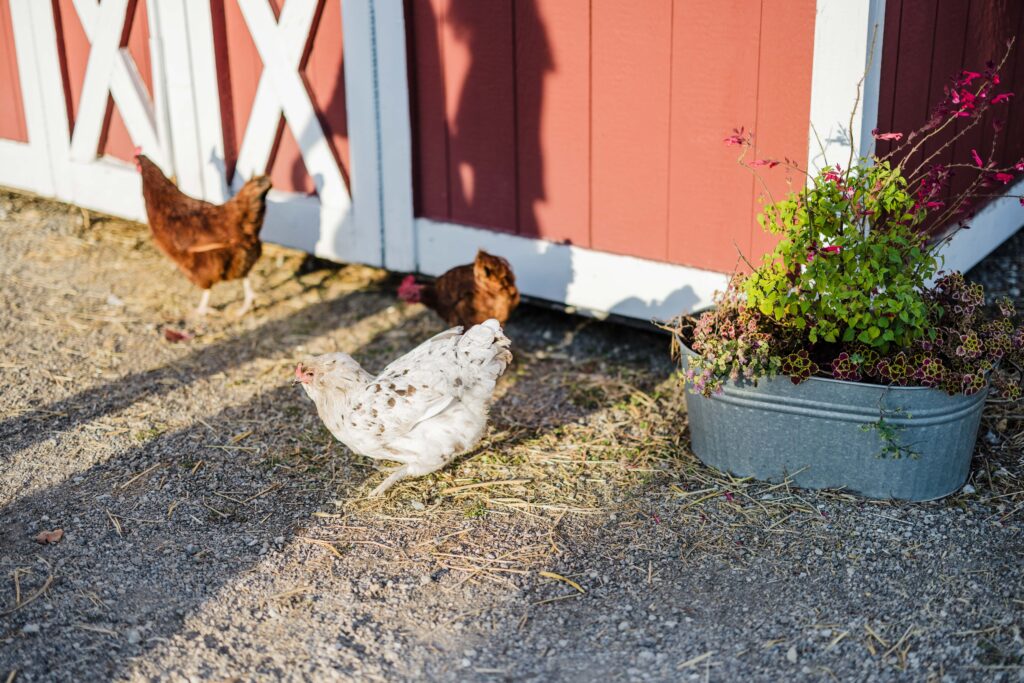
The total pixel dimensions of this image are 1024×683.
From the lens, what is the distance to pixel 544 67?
4.46 metres

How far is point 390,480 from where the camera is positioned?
356 centimetres

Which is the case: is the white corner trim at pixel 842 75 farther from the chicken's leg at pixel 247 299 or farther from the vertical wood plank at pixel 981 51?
the chicken's leg at pixel 247 299

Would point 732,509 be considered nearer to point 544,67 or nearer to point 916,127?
point 916,127

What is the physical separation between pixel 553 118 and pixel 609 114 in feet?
0.95

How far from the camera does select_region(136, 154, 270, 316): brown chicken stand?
4949 mm

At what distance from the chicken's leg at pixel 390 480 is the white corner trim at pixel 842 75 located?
1.80 meters

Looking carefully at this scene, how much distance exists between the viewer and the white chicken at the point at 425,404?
3.46 meters

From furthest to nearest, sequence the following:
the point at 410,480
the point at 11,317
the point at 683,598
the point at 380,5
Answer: the point at 11,317, the point at 380,5, the point at 410,480, the point at 683,598

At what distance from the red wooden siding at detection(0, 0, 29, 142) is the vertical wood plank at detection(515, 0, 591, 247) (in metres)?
3.80

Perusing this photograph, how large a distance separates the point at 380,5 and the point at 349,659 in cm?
316

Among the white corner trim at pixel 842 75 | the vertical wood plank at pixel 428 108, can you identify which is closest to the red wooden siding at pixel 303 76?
the vertical wood plank at pixel 428 108

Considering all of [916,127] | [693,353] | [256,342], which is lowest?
[256,342]

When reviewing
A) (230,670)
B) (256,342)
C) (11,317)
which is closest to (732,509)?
(230,670)

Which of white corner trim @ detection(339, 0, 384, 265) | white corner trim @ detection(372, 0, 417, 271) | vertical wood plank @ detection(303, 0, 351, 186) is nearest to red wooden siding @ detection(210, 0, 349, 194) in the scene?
vertical wood plank @ detection(303, 0, 351, 186)
